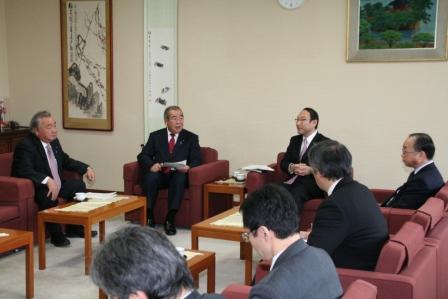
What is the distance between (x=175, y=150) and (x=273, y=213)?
4.20 metres

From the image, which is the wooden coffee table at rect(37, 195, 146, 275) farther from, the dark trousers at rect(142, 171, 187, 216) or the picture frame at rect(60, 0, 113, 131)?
the picture frame at rect(60, 0, 113, 131)

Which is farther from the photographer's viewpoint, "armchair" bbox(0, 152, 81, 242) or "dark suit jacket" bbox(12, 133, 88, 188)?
"dark suit jacket" bbox(12, 133, 88, 188)

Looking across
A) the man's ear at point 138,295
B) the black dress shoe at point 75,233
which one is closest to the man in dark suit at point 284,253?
the man's ear at point 138,295

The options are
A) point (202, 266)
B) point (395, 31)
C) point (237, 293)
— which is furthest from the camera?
point (395, 31)

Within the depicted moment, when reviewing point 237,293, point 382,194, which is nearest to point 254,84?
point 382,194

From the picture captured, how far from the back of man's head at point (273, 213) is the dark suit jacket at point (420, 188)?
93.0 inches

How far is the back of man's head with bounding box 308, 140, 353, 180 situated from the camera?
10.6 feet

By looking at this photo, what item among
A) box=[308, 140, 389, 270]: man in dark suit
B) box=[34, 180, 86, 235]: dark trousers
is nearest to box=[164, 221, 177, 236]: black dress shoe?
box=[34, 180, 86, 235]: dark trousers

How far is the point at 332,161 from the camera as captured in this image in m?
3.25

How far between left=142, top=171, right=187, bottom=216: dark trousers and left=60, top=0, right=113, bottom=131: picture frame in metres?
1.65

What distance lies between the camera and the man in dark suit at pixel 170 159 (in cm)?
600

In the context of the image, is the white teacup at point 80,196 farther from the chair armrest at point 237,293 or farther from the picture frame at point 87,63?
the chair armrest at point 237,293

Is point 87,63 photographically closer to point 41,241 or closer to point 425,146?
point 41,241

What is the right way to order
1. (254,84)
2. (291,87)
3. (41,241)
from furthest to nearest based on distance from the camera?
(254,84), (291,87), (41,241)
